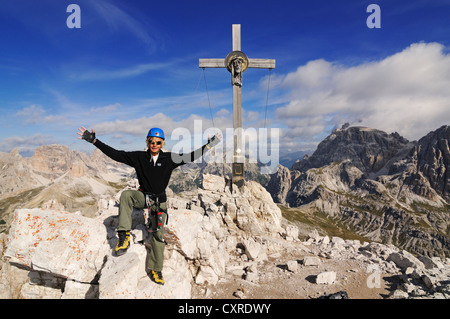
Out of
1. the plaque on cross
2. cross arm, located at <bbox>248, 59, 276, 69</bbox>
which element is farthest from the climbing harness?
cross arm, located at <bbox>248, 59, 276, 69</bbox>

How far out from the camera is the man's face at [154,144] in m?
8.72

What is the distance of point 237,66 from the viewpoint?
58.7ft

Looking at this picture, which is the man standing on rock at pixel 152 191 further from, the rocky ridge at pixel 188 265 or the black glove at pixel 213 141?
the black glove at pixel 213 141

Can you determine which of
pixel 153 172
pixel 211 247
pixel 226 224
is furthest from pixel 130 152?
pixel 226 224

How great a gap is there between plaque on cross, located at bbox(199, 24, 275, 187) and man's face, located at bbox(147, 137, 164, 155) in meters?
9.98

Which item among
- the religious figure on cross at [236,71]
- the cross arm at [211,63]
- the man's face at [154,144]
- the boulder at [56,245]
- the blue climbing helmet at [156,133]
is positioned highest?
the cross arm at [211,63]

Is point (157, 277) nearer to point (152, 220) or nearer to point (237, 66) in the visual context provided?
point (152, 220)

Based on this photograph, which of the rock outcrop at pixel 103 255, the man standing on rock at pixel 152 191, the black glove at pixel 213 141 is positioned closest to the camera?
the rock outcrop at pixel 103 255

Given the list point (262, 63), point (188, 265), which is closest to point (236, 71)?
point (262, 63)

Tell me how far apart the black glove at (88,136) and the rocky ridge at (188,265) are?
147 inches

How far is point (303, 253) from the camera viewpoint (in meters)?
16.0

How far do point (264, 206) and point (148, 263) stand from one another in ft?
42.9

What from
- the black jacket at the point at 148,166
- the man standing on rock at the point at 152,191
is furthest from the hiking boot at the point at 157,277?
the black jacket at the point at 148,166
